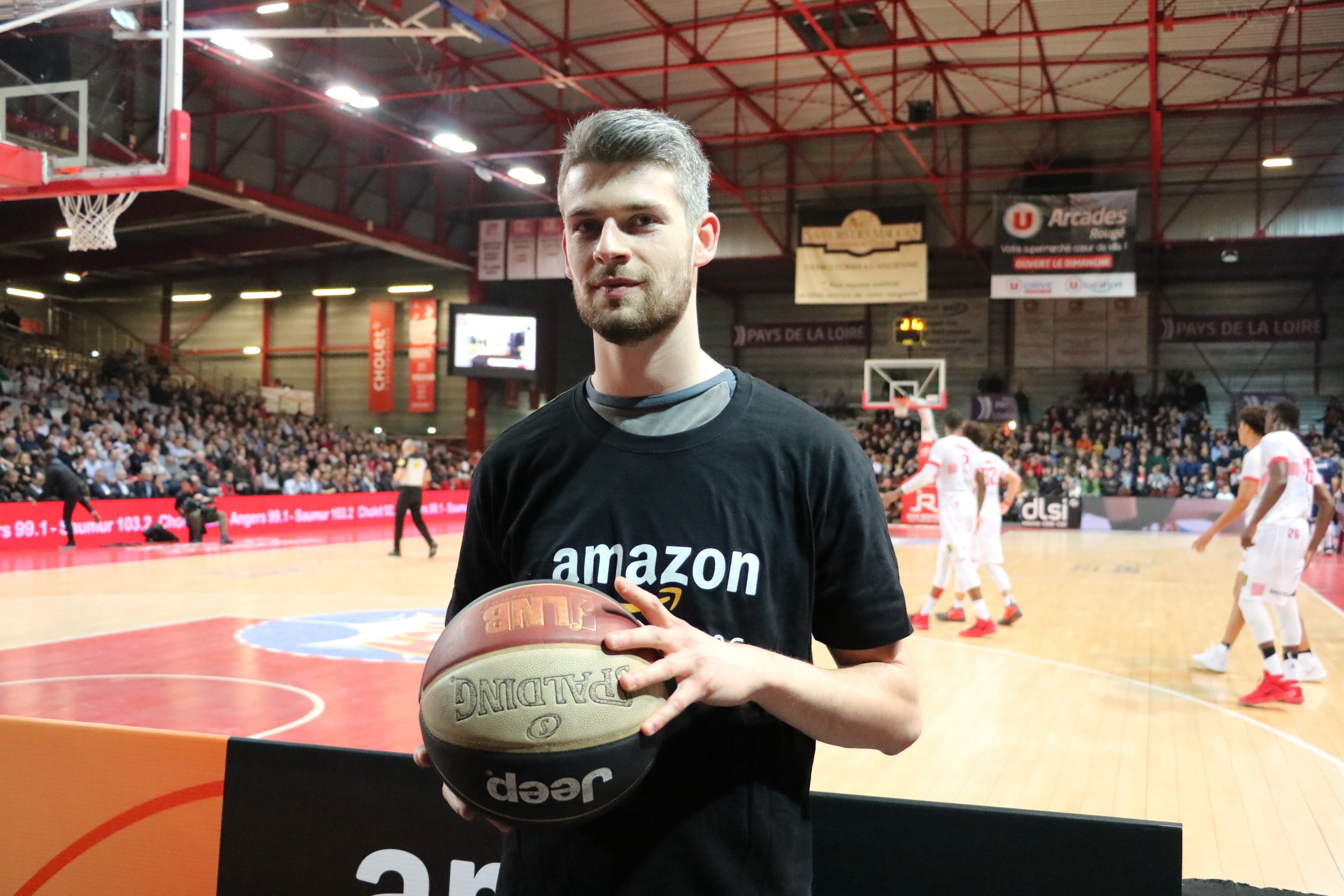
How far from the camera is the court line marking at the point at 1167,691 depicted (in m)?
5.76

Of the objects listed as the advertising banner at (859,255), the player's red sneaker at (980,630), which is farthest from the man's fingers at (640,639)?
the advertising banner at (859,255)

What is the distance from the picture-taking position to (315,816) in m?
2.97

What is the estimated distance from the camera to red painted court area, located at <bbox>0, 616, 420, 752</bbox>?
5.81 meters

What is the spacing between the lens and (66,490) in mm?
15000

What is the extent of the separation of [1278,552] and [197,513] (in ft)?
50.6

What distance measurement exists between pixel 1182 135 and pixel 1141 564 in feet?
41.5

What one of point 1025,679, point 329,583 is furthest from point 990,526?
point 329,583

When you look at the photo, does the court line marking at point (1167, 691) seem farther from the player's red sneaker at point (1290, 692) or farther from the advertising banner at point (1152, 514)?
the advertising banner at point (1152, 514)

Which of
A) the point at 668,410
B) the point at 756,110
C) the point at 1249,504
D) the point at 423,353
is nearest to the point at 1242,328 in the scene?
the point at 756,110

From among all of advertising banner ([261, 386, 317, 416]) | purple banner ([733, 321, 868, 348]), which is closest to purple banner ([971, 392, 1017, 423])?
purple banner ([733, 321, 868, 348])

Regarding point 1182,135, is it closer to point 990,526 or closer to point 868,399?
point 868,399

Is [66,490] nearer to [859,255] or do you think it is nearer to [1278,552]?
[859,255]

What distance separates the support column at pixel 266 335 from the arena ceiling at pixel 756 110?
468cm

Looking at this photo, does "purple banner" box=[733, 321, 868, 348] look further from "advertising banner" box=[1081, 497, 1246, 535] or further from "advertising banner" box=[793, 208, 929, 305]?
"advertising banner" box=[1081, 497, 1246, 535]
